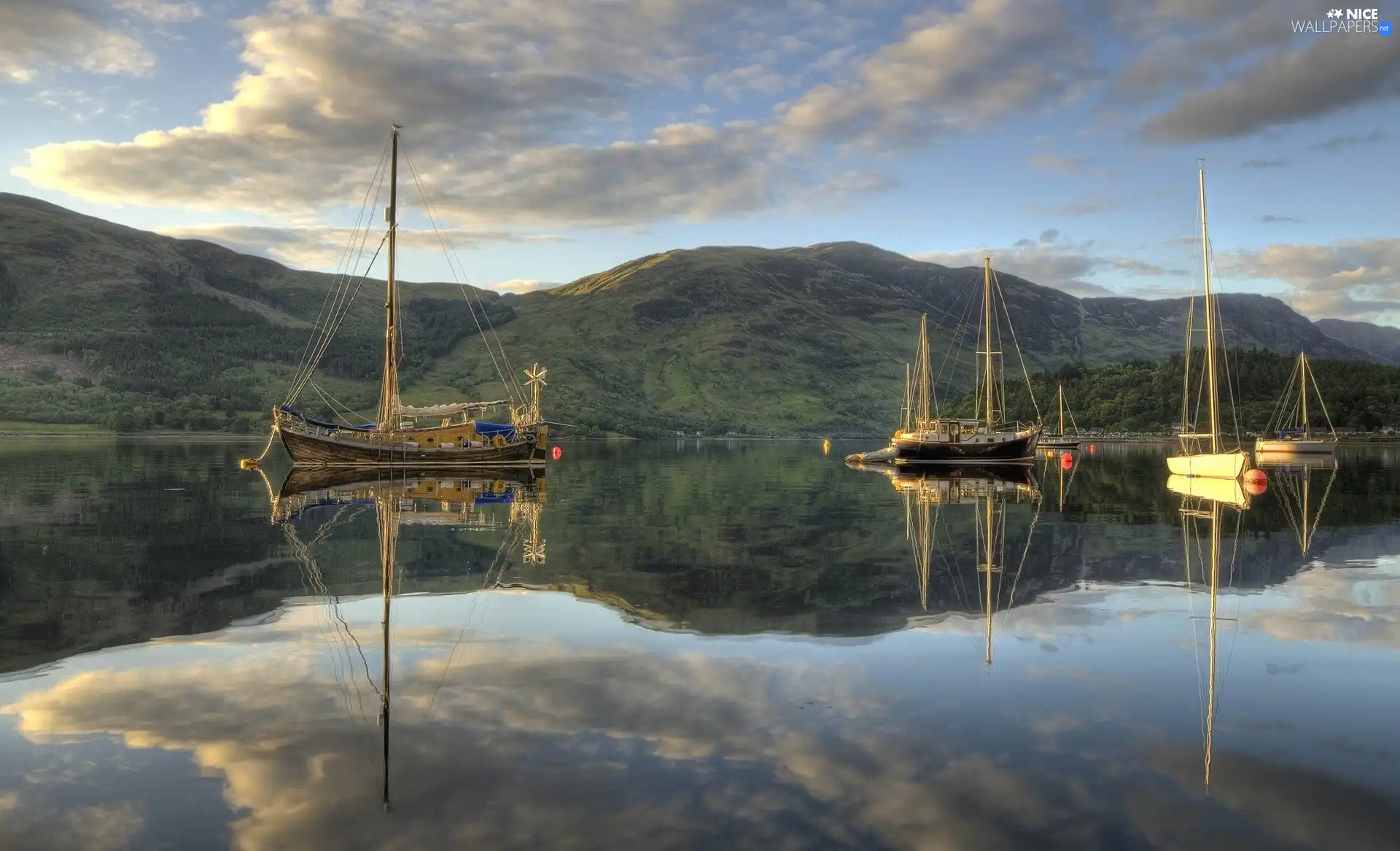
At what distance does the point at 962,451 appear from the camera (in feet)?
280

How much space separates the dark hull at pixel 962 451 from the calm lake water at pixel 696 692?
→ 5445cm

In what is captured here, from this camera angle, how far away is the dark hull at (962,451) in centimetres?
8469

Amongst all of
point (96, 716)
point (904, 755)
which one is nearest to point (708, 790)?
point (904, 755)

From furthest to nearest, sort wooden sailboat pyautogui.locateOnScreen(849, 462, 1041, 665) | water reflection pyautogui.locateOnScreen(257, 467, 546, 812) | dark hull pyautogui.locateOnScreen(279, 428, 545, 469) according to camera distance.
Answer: dark hull pyautogui.locateOnScreen(279, 428, 545, 469) → wooden sailboat pyautogui.locateOnScreen(849, 462, 1041, 665) → water reflection pyautogui.locateOnScreen(257, 467, 546, 812)

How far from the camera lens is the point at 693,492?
53.1 m

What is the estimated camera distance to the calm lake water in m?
8.39

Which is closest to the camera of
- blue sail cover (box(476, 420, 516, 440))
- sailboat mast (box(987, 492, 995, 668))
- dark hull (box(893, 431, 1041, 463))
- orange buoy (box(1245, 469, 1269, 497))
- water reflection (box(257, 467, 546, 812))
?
sailboat mast (box(987, 492, 995, 668))

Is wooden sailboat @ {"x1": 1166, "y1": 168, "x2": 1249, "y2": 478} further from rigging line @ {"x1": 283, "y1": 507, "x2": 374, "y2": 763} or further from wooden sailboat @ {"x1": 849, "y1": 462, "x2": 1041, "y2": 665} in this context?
rigging line @ {"x1": 283, "y1": 507, "x2": 374, "y2": 763}

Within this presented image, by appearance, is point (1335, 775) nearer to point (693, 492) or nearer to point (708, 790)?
point (708, 790)

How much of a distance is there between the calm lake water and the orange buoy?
2709cm

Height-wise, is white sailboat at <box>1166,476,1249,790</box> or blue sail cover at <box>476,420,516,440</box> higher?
blue sail cover at <box>476,420,516,440</box>

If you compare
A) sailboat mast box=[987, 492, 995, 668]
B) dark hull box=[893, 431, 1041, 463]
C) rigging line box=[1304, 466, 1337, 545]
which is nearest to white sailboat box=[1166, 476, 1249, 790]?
rigging line box=[1304, 466, 1337, 545]

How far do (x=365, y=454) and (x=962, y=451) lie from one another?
51648mm

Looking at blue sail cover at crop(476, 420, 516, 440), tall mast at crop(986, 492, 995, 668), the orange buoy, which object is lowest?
the orange buoy
